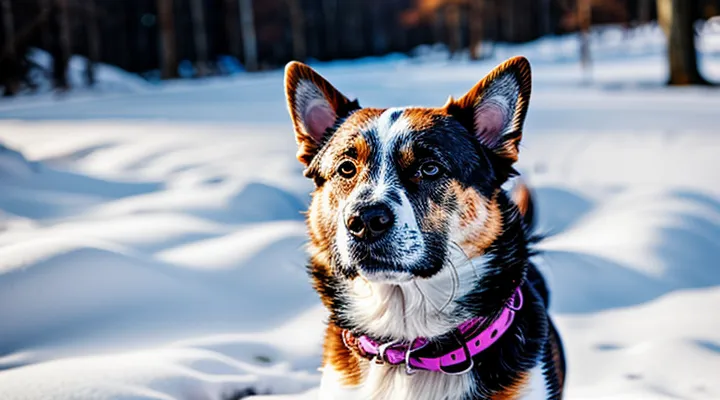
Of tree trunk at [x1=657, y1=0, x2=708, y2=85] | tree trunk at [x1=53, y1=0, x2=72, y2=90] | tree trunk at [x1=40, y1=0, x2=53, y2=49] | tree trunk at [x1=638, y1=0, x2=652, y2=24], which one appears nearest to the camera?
tree trunk at [x1=657, y1=0, x2=708, y2=85]

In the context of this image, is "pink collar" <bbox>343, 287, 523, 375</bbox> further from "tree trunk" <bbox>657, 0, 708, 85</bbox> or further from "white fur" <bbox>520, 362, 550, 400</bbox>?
"tree trunk" <bbox>657, 0, 708, 85</bbox>

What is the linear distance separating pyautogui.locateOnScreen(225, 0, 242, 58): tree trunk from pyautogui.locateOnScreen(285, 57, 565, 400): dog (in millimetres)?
27507

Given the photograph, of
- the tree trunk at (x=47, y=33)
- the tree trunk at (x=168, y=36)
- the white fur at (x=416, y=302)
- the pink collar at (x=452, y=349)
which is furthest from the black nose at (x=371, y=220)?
the tree trunk at (x=168, y=36)

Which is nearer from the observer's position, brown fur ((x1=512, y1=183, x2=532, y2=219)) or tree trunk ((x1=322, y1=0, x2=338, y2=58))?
brown fur ((x1=512, y1=183, x2=532, y2=219))

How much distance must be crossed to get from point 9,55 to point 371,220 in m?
12.3

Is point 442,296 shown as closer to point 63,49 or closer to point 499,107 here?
point 499,107

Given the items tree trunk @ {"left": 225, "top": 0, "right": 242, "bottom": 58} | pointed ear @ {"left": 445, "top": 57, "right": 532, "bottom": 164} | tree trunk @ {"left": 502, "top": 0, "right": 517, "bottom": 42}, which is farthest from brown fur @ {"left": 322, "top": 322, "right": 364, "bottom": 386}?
tree trunk @ {"left": 502, "top": 0, "right": 517, "bottom": 42}

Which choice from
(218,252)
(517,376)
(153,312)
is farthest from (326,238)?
(218,252)

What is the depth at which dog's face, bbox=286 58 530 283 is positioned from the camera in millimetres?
1810

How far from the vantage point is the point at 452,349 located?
6.23 ft

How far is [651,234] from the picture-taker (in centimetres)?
428

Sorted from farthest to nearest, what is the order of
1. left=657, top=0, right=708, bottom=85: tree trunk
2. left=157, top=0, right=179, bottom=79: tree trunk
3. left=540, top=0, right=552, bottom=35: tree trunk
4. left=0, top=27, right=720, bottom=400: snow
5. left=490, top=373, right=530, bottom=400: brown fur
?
left=540, top=0, right=552, bottom=35: tree trunk
left=157, top=0, right=179, bottom=79: tree trunk
left=657, top=0, right=708, bottom=85: tree trunk
left=0, top=27, right=720, bottom=400: snow
left=490, top=373, right=530, bottom=400: brown fur

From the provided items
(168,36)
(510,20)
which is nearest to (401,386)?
(168,36)

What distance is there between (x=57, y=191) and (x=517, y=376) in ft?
14.3
